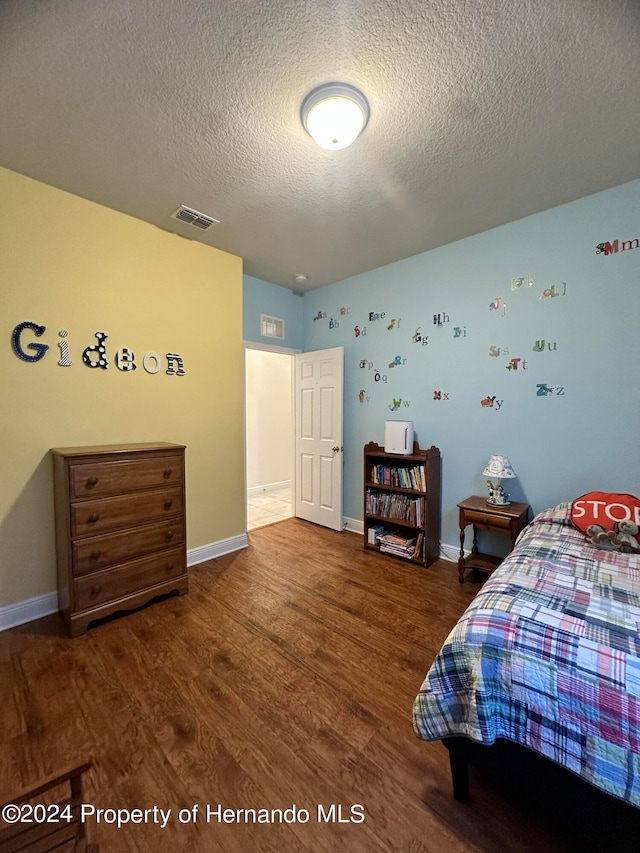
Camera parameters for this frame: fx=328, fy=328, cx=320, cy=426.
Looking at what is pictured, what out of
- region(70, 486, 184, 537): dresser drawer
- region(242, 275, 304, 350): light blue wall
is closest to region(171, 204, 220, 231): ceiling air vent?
region(242, 275, 304, 350): light blue wall

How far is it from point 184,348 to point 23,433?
1216mm

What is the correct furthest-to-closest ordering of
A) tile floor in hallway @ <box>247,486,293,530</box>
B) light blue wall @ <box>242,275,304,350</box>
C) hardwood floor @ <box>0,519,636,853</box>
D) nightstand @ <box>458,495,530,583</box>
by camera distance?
tile floor in hallway @ <box>247,486,293,530</box>
light blue wall @ <box>242,275,304,350</box>
nightstand @ <box>458,495,530,583</box>
hardwood floor @ <box>0,519,636,853</box>

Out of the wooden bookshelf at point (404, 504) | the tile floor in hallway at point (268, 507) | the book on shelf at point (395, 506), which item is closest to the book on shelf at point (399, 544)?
the wooden bookshelf at point (404, 504)

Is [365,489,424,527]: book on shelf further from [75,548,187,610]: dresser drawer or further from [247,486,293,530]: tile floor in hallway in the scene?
[75,548,187,610]: dresser drawer

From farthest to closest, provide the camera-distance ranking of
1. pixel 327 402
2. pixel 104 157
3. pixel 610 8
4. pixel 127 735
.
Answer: pixel 327 402, pixel 104 157, pixel 127 735, pixel 610 8

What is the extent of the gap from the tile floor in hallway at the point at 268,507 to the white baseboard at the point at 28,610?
185cm

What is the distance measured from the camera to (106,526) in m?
2.05

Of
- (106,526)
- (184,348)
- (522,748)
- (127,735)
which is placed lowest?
(127,735)

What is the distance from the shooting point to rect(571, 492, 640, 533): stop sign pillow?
178cm

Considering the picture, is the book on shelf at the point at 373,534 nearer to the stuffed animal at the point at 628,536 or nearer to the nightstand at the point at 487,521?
the nightstand at the point at 487,521

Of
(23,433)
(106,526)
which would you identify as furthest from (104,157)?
(106,526)

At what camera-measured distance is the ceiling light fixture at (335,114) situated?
1453 millimetres

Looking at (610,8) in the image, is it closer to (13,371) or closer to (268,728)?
(268,728)

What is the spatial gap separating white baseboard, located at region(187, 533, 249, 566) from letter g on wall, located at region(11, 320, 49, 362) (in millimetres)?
1811
